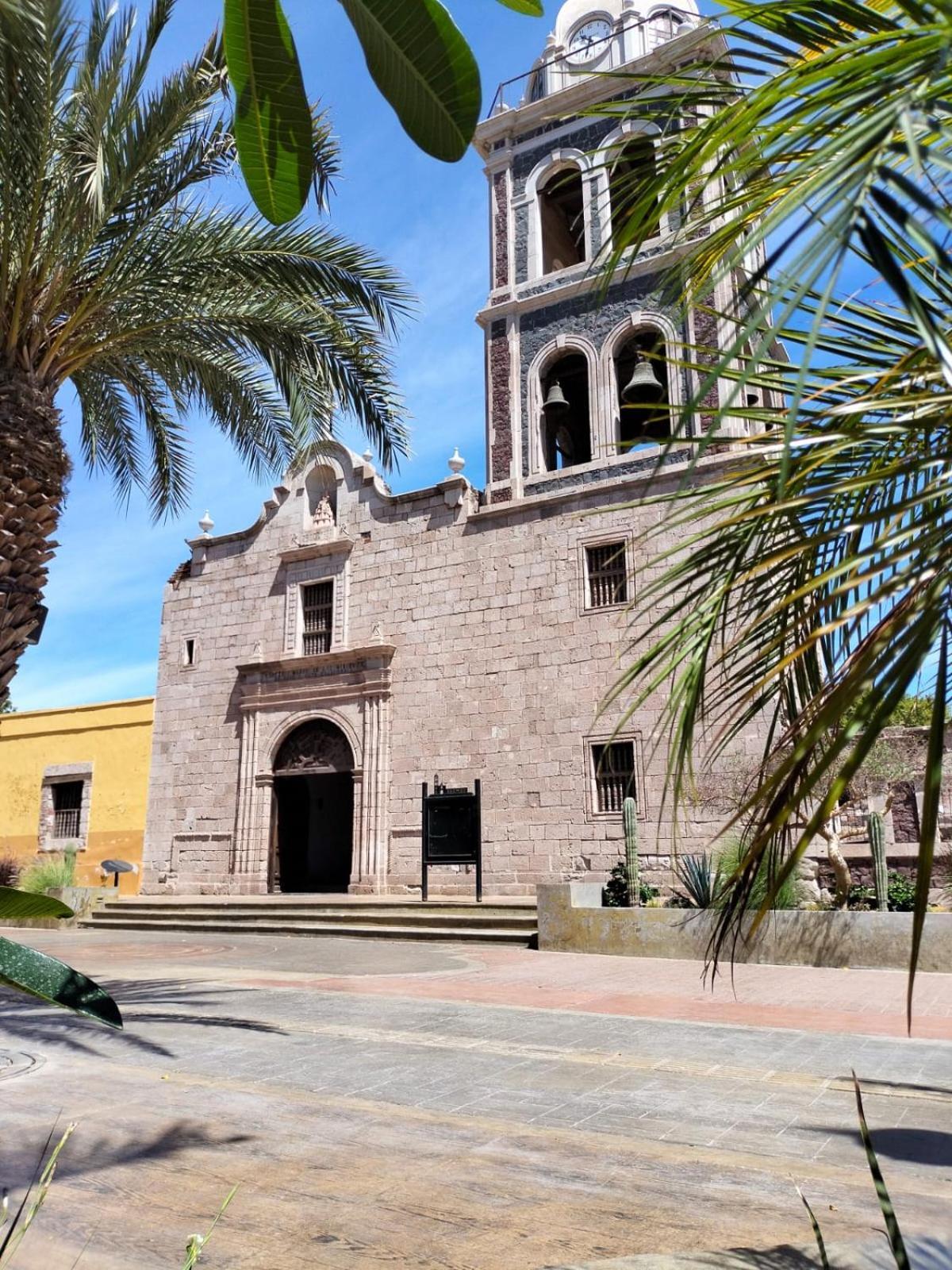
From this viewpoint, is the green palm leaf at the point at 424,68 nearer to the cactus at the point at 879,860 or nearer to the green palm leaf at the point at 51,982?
the green palm leaf at the point at 51,982

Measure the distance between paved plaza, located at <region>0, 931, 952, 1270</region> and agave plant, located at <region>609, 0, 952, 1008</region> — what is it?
158 centimetres

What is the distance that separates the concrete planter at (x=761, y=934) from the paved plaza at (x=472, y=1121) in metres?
1.28

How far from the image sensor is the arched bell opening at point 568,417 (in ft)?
63.0

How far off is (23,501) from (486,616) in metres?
12.3

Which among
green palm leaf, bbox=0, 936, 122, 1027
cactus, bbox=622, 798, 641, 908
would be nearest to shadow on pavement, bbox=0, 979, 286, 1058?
cactus, bbox=622, 798, 641, 908

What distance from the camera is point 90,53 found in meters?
6.77

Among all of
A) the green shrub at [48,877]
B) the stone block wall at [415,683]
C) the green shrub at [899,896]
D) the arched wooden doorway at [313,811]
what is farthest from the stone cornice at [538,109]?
the green shrub at [48,877]

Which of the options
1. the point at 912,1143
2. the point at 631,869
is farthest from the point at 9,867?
the point at 912,1143

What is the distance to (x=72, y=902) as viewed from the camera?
59.7 feet

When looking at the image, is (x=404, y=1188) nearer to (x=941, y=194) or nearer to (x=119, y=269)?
(x=941, y=194)

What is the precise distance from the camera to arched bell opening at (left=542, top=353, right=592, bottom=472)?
63.0 ft

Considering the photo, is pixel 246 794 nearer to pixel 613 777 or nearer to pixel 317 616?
pixel 317 616

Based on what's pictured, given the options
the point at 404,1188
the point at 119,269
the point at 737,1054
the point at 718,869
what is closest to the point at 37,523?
the point at 119,269

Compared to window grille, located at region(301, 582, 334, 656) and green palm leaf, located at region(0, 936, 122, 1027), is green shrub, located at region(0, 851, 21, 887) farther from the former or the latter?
green palm leaf, located at region(0, 936, 122, 1027)
